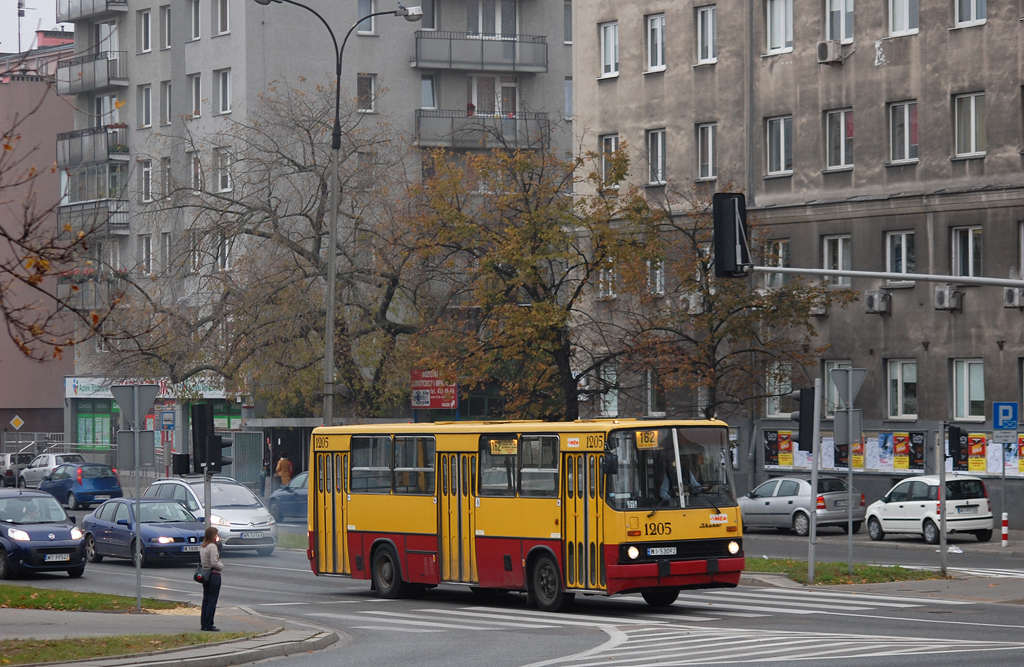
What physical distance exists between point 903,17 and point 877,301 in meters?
7.63

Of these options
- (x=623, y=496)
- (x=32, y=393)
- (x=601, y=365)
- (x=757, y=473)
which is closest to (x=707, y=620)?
(x=623, y=496)

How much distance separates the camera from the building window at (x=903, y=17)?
140ft

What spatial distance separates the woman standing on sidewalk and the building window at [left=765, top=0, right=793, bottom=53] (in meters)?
31.1

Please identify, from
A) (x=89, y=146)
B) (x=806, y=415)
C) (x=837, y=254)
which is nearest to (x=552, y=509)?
(x=806, y=415)

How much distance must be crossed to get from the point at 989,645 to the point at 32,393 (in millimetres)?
72214

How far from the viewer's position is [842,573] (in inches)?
1049

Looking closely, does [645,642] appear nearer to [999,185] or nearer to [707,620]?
[707,620]

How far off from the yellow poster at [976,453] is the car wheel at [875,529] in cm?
426

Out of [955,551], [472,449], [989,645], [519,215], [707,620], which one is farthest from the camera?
[519,215]

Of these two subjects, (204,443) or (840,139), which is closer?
(204,443)

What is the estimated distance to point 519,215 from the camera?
4016 centimetres

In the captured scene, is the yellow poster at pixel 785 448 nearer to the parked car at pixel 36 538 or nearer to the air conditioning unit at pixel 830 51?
the air conditioning unit at pixel 830 51

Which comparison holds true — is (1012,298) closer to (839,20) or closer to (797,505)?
(797,505)

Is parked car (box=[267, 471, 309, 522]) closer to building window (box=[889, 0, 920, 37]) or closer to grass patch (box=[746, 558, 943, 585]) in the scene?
grass patch (box=[746, 558, 943, 585])
